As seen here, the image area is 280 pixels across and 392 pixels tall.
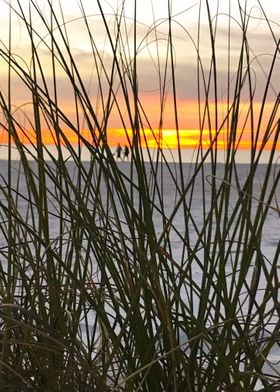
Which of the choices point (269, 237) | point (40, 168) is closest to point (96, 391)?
point (40, 168)

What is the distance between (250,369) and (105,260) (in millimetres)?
235

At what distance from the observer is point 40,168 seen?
3.64ft

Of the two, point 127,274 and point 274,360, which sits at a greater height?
point 127,274

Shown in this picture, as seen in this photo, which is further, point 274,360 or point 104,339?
point 274,360

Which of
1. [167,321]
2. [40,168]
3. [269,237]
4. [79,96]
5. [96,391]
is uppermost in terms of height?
[79,96]

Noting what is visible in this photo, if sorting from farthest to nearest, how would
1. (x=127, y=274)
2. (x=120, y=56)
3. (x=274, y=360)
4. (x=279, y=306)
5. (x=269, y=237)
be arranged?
(x=269, y=237), (x=274, y=360), (x=120, y=56), (x=127, y=274), (x=279, y=306)

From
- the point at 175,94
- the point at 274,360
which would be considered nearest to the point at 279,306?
the point at 175,94

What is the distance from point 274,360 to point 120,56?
1688mm

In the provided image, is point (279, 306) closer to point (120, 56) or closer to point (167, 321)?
point (167, 321)

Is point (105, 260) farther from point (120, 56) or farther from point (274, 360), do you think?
point (274, 360)

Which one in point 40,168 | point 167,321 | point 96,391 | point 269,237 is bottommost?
point 269,237

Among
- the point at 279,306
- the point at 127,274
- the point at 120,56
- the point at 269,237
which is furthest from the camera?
the point at 269,237

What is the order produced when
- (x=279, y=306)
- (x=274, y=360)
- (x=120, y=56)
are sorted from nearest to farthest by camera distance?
(x=279, y=306) < (x=120, y=56) < (x=274, y=360)

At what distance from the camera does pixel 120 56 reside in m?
1.19
